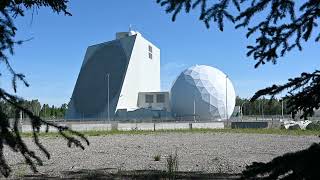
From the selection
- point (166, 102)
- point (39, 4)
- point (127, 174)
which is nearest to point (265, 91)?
point (39, 4)

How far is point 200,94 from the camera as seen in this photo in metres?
69.1

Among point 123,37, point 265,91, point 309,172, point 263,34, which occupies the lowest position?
point 309,172

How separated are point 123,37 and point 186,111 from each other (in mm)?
19710

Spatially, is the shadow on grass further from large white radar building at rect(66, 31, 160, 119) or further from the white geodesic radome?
large white radar building at rect(66, 31, 160, 119)

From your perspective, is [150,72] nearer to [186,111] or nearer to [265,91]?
[186,111]

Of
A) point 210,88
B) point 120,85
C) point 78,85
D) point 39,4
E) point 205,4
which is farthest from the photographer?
point 78,85

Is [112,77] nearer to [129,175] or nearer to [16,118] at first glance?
[129,175]

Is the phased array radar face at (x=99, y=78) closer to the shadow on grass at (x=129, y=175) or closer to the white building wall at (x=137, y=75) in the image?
the white building wall at (x=137, y=75)

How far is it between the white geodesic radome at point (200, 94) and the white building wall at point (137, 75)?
985 centimetres

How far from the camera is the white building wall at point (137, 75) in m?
78.6

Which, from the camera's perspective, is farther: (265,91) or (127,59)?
(127,59)

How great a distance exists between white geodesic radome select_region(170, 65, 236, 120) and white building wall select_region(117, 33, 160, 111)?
32.3 ft

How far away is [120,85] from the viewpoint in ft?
257

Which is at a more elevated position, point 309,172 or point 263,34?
point 263,34
